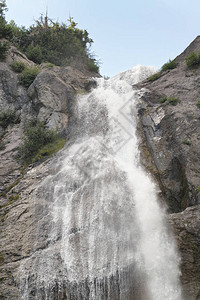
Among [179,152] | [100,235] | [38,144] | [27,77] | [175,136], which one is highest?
[27,77]

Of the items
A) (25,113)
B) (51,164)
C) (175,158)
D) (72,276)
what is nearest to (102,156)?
(51,164)

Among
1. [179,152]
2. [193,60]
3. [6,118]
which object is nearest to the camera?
[179,152]

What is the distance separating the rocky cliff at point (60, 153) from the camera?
9883 mm

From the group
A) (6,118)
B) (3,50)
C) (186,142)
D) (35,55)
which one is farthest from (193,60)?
(35,55)

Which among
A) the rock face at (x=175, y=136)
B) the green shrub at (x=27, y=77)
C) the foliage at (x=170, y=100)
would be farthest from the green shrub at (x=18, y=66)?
the foliage at (x=170, y=100)

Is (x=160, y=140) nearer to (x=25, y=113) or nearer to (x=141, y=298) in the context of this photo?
(x=141, y=298)

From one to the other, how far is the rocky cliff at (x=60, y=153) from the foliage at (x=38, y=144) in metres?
0.53

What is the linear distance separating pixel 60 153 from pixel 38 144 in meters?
1.67

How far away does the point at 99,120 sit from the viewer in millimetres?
16812

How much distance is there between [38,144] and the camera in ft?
50.6

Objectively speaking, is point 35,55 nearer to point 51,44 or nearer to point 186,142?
point 51,44

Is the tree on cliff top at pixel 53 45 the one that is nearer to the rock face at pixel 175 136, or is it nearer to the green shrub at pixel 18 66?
the green shrub at pixel 18 66

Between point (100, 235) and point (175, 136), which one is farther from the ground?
point (175, 136)

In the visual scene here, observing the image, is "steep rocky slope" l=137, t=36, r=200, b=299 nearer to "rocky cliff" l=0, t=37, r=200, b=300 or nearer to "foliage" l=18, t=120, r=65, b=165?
"rocky cliff" l=0, t=37, r=200, b=300
